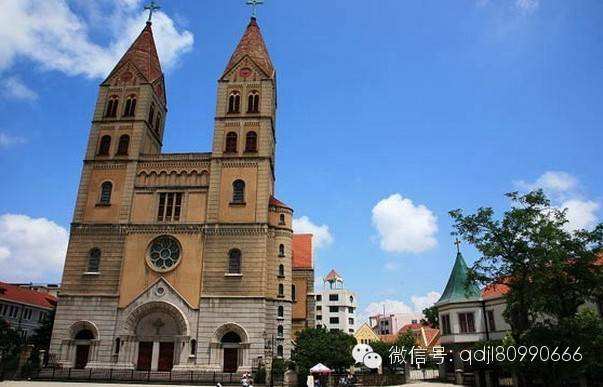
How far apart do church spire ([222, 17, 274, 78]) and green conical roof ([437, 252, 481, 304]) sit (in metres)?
23.4

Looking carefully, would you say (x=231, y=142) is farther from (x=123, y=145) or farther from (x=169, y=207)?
(x=123, y=145)

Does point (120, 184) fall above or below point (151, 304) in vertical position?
above

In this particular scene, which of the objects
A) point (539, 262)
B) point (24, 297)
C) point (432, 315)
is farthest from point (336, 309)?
point (539, 262)

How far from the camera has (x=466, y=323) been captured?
3597 centimetres

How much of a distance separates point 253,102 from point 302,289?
20.5 metres

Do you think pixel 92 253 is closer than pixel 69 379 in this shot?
No

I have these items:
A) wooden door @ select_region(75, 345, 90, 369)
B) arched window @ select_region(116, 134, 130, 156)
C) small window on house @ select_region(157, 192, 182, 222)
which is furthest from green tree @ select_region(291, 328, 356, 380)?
arched window @ select_region(116, 134, 130, 156)

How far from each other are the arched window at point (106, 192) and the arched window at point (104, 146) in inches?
114

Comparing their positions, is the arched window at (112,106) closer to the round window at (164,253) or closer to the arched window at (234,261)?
the round window at (164,253)

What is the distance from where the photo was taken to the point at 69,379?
30.3 m

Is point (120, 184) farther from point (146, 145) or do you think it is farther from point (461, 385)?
point (461, 385)

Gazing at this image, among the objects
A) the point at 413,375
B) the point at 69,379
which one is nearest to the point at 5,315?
the point at 69,379

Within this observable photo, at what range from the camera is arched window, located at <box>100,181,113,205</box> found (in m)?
38.3

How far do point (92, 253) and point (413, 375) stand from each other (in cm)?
2908
